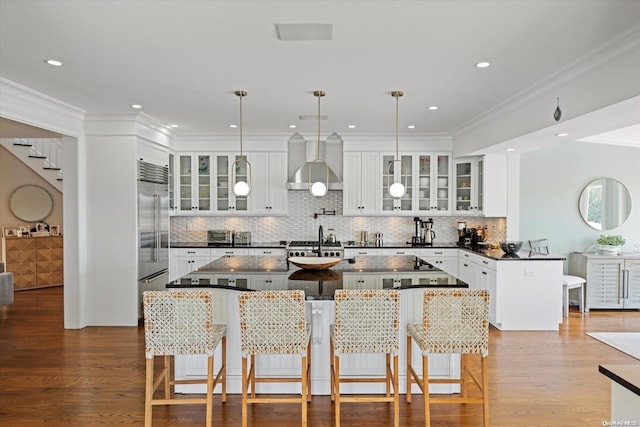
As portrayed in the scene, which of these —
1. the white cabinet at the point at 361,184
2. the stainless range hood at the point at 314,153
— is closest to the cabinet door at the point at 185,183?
the stainless range hood at the point at 314,153

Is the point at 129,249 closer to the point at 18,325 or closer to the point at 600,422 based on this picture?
the point at 18,325

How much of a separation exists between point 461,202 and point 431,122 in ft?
5.51

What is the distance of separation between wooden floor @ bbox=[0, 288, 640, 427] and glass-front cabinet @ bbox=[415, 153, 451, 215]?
244 centimetres

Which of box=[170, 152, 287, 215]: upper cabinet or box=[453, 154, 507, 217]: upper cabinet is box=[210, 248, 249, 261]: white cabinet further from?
box=[453, 154, 507, 217]: upper cabinet

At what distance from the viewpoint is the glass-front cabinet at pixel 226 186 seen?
6.97 m

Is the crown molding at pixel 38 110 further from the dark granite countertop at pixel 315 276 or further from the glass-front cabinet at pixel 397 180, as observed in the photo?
the glass-front cabinet at pixel 397 180

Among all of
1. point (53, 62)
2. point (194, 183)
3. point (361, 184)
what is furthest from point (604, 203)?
point (53, 62)

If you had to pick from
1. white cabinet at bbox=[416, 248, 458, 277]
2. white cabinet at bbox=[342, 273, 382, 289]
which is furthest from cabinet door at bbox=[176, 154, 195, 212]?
white cabinet at bbox=[342, 273, 382, 289]

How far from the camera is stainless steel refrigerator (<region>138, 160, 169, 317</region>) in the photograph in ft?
18.5

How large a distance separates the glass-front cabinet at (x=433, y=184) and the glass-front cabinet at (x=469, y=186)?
0.16 meters

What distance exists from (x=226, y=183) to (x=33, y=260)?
4.18 meters

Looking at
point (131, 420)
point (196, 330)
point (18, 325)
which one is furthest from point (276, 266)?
point (18, 325)

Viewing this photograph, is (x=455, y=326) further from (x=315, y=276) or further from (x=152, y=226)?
(x=152, y=226)

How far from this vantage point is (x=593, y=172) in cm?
689
